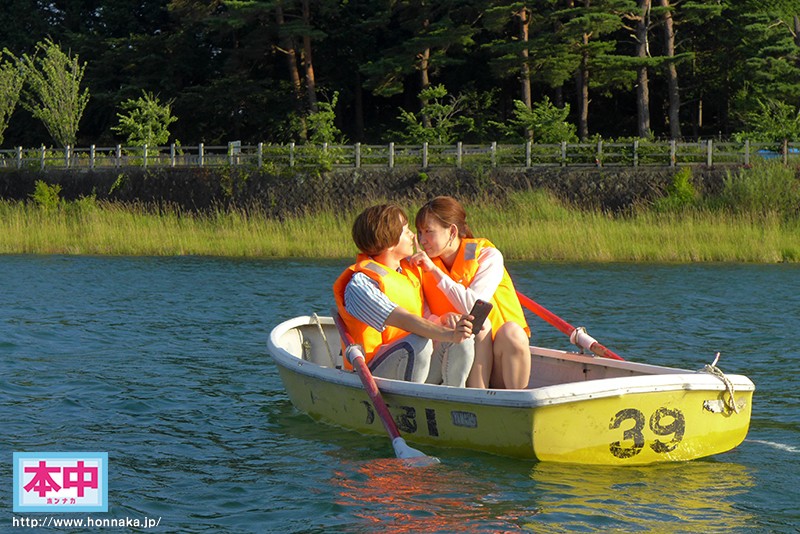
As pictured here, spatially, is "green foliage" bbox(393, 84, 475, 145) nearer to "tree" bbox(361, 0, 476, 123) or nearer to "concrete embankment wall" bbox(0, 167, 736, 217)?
"tree" bbox(361, 0, 476, 123)

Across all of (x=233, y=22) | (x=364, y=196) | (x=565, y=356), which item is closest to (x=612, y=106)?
(x=233, y=22)

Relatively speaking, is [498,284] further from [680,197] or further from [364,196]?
[364,196]

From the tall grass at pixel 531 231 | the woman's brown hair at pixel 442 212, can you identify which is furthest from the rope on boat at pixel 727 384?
the tall grass at pixel 531 231

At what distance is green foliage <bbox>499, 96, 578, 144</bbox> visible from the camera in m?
37.9

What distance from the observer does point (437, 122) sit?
4194 centimetres

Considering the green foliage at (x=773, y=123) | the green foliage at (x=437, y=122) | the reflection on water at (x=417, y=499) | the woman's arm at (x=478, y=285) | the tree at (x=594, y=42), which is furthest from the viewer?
the green foliage at (x=437, y=122)

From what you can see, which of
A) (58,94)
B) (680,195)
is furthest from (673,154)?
(58,94)

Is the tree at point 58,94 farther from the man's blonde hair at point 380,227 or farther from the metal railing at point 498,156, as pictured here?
the man's blonde hair at point 380,227

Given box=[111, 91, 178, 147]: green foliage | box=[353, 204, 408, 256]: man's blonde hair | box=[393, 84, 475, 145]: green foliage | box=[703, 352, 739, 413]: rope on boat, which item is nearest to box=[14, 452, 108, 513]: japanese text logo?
box=[353, 204, 408, 256]: man's blonde hair

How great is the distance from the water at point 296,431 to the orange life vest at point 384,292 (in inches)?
32.0

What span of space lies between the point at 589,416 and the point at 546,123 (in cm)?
3100

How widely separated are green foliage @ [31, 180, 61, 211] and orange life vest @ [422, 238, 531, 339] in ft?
89.4

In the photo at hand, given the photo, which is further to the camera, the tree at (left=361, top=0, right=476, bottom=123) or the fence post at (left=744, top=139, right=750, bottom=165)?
the tree at (left=361, top=0, right=476, bottom=123)

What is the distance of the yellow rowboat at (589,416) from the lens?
8.19 metres
